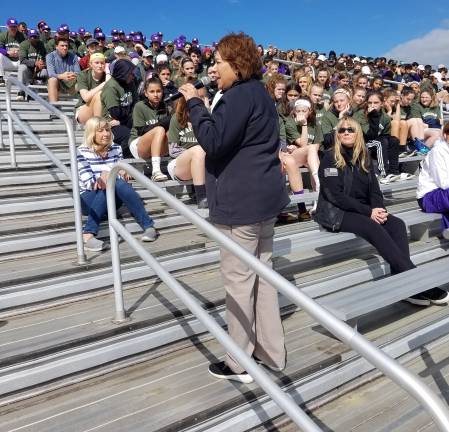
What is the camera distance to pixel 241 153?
241cm

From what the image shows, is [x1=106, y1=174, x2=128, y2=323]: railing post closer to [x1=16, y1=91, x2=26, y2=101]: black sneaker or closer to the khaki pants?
the khaki pants

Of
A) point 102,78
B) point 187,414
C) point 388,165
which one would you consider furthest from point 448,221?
point 102,78

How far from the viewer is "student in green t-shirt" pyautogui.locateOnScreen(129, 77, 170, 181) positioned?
16.5 ft

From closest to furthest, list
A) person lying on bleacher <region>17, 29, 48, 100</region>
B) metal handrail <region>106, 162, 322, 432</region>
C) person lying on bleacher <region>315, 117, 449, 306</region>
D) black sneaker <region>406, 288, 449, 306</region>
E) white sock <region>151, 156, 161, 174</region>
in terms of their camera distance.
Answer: metal handrail <region>106, 162, 322, 432</region> → black sneaker <region>406, 288, 449, 306</region> → person lying on bleacher <region>315, 117, 449, 306</region> → white sock <region>151, 156, 161, 174</region> → person lying on bleacher <region>17, 29, 48, 100</region>

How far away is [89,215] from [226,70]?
6.33 ft

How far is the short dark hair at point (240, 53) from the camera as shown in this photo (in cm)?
240

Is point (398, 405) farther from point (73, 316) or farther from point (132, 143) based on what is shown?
point (132, 143)

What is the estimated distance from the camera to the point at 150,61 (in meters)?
10.2

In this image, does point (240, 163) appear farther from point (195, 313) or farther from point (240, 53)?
point (195, 313)

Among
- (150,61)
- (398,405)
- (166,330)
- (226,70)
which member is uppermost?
(150,61)

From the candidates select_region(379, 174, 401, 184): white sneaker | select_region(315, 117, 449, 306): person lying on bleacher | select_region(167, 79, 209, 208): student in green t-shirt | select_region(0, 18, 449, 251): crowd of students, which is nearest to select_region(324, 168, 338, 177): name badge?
select_region(315, 117, 449, 306): person lying on bleacher

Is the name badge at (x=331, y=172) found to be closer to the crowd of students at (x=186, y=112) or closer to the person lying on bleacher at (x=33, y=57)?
the crowd of students at (x=186, y=112)

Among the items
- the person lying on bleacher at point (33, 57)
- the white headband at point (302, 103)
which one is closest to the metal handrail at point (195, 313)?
the white headband at point (302, 103)

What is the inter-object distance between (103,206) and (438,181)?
118 inches
